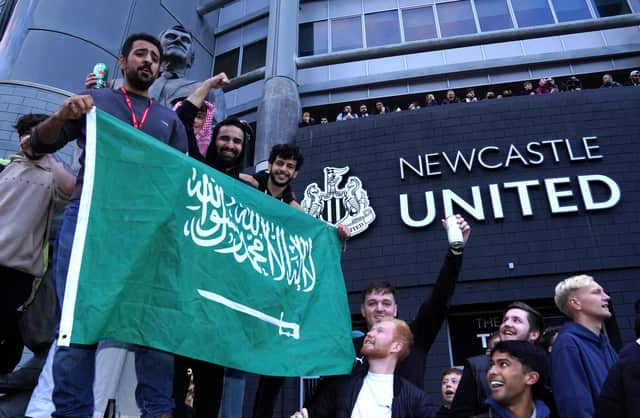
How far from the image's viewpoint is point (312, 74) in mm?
15250

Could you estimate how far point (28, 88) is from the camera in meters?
10.0

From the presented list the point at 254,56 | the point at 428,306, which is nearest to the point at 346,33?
the point at 254,56

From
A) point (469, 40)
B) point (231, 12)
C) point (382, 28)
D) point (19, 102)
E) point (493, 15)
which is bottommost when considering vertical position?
point (19, 102)

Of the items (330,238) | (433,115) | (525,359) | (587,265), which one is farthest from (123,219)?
(433,115)

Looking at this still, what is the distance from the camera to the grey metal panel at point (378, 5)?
52.2 ft

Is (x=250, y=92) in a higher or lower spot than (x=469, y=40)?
lower

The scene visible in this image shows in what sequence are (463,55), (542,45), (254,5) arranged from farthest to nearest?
1. (254,5)
2. (463,55)
3. (542,45)

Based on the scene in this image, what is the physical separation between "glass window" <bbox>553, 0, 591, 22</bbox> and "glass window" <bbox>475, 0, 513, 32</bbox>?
137 cm

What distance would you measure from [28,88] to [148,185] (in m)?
9.24

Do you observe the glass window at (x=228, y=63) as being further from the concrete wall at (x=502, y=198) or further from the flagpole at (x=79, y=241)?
the flagpole at (x=79, y=241)

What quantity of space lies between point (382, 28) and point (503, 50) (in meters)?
3.63

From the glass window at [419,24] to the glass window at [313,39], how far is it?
2446 millimetres

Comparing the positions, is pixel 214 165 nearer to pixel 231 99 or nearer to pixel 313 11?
pixel 231 99

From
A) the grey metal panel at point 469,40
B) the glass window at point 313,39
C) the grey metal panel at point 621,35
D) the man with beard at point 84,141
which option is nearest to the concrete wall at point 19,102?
the grey metal panel at point 469,40
